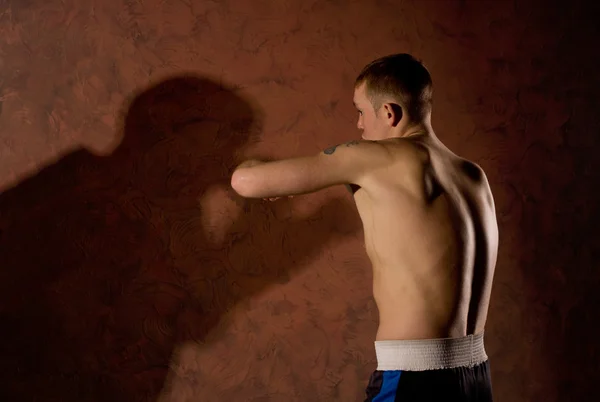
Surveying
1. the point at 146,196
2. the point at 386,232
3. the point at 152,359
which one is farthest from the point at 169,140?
the point at 386,232

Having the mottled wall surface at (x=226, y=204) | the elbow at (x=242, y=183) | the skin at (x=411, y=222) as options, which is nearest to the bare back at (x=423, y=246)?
the skin at (x=411, y=222)

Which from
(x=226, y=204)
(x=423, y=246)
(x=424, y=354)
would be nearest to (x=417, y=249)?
(x=423, y=246)

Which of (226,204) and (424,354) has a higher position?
(226,204)

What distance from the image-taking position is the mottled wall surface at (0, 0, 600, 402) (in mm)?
1671

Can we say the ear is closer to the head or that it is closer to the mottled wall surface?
the head

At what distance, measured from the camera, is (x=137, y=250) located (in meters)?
1.72

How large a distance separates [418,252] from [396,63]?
44 cm

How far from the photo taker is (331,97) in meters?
1.85

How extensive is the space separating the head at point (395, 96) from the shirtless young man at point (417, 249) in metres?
0.06

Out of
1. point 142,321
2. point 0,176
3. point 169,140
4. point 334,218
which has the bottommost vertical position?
point 142,321

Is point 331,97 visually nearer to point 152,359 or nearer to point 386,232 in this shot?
point 386,232

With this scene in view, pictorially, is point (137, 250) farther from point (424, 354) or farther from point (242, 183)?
point (424, 354)

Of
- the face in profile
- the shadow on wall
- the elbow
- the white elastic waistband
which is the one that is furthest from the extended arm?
the shadow on wall

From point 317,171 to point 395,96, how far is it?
0.88 feet
